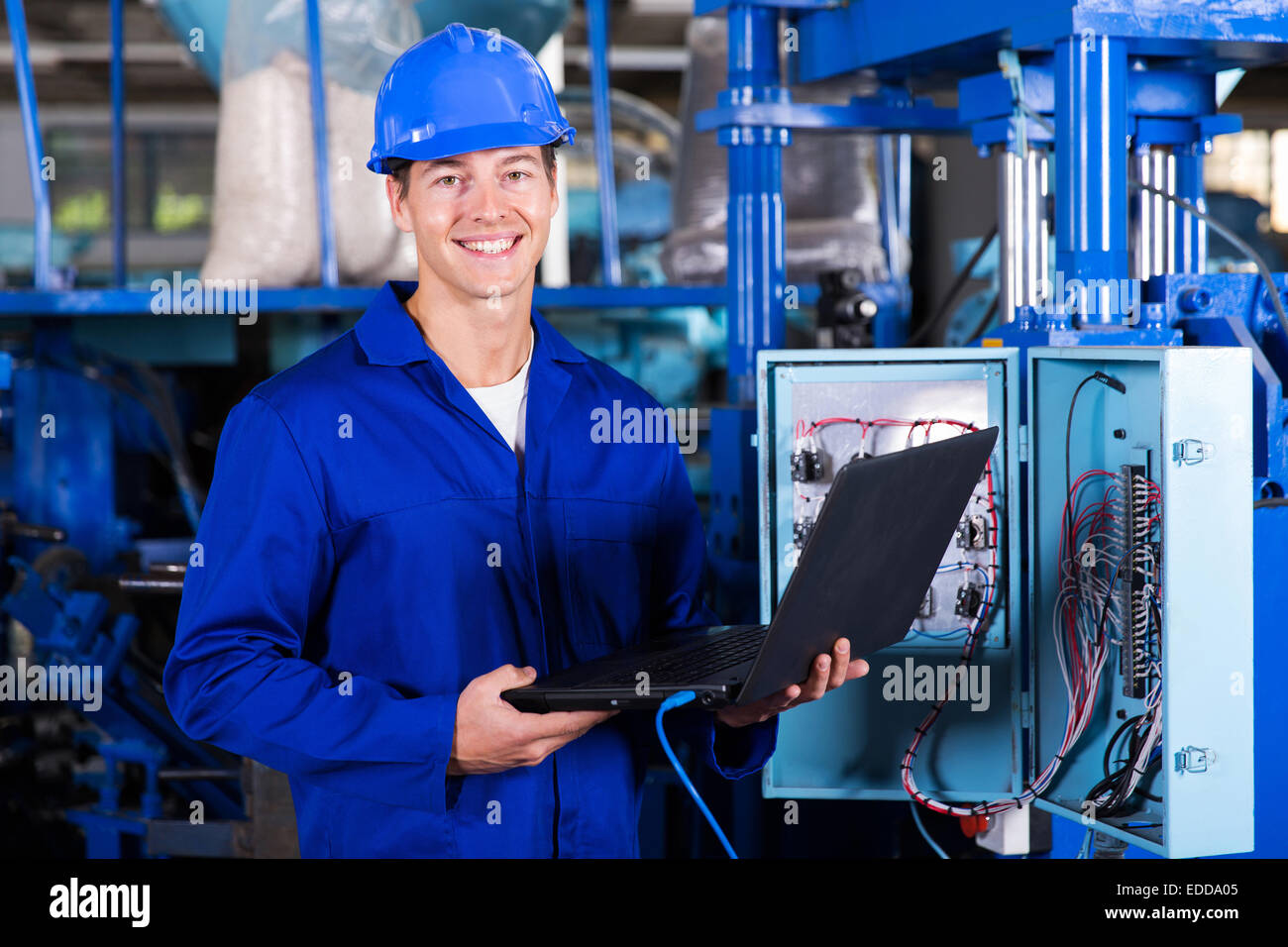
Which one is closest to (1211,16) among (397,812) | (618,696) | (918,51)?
(918,51)

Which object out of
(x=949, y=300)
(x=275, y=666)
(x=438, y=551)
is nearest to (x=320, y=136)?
(x=949, y=300)

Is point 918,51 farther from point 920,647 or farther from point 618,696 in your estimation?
point 618,696

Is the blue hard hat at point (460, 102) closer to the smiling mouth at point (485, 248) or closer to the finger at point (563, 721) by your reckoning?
the smiling mouth at point (485, 248)

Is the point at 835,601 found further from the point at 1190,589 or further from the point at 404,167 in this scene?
the point at 404,167

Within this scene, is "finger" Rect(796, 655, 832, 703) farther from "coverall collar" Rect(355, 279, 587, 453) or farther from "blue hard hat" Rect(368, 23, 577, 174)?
"blue hard hat" Rect(368, 23, 577, 174)

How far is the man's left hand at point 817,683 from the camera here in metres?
1.62

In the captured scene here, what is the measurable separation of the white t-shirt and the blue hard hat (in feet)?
1.03

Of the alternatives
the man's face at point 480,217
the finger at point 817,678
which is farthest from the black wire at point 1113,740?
the man's face at point 480,217

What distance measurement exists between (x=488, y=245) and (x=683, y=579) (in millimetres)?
579

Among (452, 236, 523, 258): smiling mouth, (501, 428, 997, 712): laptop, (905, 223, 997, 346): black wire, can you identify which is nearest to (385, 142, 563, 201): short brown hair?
(452, 236, 523, 258): smiling mouth

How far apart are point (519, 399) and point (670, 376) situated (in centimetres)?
334

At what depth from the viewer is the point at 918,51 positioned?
98.7 inches

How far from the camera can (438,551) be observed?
169 cm

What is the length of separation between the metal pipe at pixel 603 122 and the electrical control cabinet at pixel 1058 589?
1.64 m
